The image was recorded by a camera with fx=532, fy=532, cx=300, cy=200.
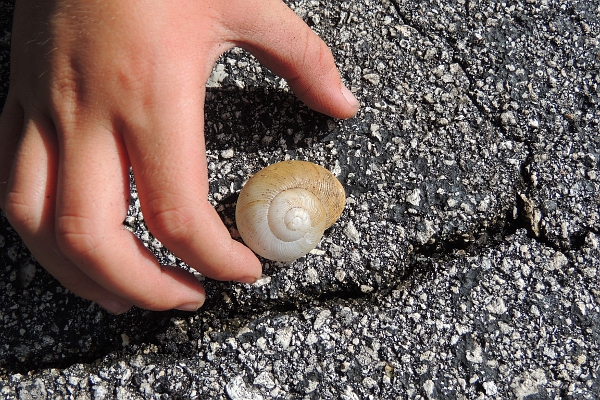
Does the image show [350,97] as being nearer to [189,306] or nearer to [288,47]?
[288,47]

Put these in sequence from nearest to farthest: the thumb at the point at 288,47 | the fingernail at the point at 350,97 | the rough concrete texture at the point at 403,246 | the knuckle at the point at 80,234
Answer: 1. the knuckle at the point at 80,234
2. the thumb at the point at 288,47
3. the rough concrete texture at the point at 403,246
4. the fingernail at the point at 350,97

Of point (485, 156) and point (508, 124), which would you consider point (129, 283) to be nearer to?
point (485, 156)

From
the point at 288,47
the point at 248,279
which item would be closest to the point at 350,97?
the point at 288,47

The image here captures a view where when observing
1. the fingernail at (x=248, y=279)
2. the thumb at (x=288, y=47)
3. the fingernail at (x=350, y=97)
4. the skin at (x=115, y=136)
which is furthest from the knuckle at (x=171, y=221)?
the fingernail at (x=350, y=97)

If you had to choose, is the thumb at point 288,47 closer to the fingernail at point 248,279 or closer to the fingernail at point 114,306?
the fingernail at point 248,279

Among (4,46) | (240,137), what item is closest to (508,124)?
(240,137)

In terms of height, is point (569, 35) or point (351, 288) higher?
point (569, 35)

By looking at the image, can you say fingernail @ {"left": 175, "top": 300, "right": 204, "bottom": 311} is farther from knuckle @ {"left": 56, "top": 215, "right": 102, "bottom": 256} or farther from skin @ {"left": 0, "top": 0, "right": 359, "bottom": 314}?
knuckle @ {"left": 56, "top": 215, "right": 102, "bottom": 256}

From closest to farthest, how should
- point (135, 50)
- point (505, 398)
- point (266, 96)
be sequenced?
point (135, 50) < point (505, 398) < point (266, 96)
